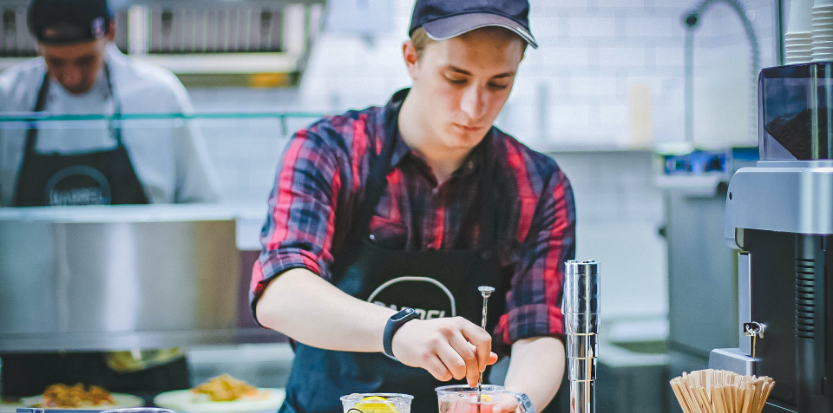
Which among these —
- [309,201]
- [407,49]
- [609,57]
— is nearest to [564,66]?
[609,57]

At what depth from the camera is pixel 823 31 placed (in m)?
1.19

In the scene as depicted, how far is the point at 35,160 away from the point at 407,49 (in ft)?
4.03

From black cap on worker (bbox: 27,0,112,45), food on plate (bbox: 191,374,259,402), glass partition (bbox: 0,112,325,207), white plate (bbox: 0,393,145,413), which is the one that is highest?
black cap on worker (bbox: 27,0,112,45)

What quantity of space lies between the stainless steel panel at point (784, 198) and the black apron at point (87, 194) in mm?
1700

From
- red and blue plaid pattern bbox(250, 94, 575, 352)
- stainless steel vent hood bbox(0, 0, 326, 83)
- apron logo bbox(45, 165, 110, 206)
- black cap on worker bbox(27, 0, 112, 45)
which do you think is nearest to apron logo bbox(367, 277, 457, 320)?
red and blue plaid pattern bbox(250, 94, 575, 352)

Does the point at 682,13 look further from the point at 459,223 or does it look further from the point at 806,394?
the point at 806,394

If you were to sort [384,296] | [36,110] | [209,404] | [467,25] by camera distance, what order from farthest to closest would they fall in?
[36,110] < [209,404] < [384,296] < [467,25]

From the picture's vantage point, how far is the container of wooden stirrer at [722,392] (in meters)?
1.02

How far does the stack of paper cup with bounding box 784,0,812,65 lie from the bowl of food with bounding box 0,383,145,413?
5.52 ft

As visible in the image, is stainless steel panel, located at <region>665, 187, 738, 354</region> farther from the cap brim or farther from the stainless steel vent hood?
the stainless steel vent hood

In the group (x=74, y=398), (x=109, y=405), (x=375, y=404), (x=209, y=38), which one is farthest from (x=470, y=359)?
(x=209, y=38)

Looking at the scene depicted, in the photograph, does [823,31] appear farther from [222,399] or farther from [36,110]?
[36,110]

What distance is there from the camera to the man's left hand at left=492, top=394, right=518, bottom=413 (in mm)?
936

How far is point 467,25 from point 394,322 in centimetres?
65
